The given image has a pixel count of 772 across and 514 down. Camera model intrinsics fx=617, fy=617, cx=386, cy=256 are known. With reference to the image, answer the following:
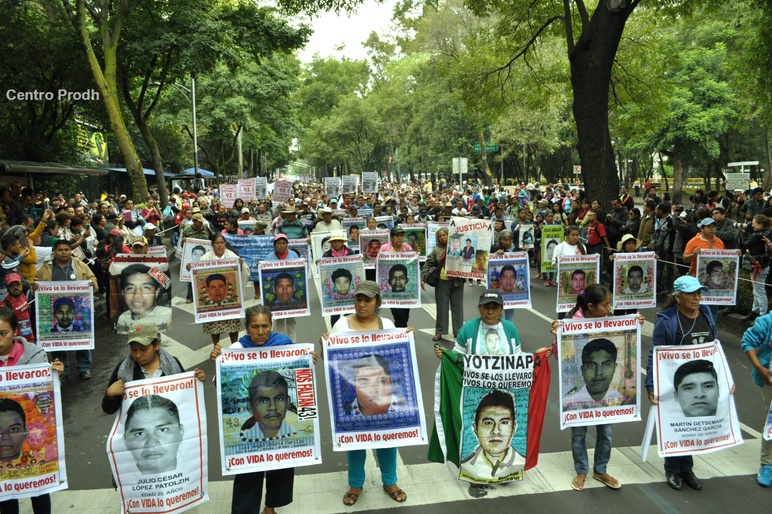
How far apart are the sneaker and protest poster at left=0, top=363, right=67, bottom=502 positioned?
5.42 meters

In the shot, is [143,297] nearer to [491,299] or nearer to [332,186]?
[491,299]

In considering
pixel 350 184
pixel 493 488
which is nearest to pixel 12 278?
pixel 493 488

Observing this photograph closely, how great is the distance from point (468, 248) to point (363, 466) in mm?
4866

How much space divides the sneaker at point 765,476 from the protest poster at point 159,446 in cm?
447

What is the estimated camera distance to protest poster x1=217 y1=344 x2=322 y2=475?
4441 mm

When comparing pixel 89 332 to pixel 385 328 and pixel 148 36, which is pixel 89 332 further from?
pixel 148 36

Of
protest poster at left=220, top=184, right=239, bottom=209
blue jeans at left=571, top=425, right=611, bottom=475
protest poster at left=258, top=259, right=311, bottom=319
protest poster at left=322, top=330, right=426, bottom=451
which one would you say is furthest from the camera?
protest poster at left=220, top=184, right=239, bottom=209

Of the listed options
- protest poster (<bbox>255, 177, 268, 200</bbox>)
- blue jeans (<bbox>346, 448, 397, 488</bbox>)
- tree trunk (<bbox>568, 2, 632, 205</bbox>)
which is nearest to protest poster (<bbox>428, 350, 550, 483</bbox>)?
blue jeans (<bbox>346, 448, 397, 488</bbox>)

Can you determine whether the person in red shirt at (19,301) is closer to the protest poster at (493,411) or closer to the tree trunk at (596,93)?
the protest poster at (493,411)

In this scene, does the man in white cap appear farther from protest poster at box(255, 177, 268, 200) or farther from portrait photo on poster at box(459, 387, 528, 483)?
protest poster at box(255, 177, 268, 200)

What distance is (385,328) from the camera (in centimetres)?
495

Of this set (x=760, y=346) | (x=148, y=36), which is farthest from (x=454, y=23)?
(x=760, y=346)

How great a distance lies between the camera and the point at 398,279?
8.83 m

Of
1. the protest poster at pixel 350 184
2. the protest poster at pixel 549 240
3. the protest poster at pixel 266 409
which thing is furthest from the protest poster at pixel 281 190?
the protest poster at pixel 266 409
